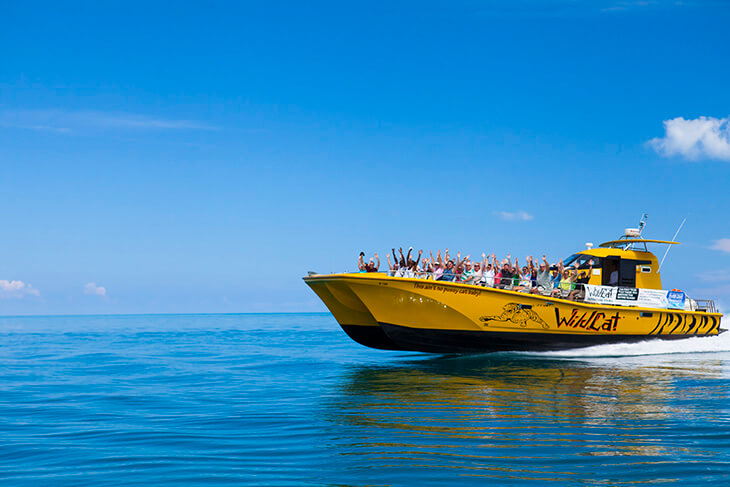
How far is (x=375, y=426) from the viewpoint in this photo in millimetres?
8008

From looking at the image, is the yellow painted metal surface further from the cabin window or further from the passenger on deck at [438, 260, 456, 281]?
the cabin window

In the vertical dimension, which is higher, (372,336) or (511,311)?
(511,311)

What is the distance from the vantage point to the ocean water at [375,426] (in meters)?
5.82

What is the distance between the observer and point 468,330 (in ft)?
51.3

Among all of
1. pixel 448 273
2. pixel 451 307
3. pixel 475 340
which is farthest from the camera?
pixel 475 340

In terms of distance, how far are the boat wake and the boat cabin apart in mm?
1976

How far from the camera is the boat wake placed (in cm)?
1750

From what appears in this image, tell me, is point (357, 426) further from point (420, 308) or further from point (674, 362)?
point (674, 362)

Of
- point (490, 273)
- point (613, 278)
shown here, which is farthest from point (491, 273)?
point (613, 278)

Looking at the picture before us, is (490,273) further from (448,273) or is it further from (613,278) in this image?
(613,278)

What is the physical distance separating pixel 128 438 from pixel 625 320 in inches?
611

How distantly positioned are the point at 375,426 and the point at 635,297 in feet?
44.2

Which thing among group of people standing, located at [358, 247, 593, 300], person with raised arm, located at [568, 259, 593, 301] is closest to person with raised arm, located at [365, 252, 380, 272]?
group of people standing, located at [358, 247, 593, 300]

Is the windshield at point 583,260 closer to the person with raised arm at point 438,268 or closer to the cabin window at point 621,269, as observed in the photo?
the cabin window at point 621,269
